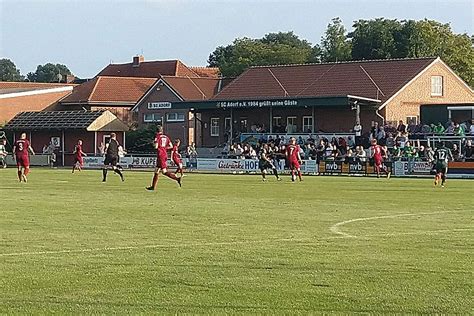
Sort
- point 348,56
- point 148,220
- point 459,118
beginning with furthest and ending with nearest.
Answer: point 348,56, point 459,118, point 148,220

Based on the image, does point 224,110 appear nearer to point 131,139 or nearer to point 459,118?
point 131,139

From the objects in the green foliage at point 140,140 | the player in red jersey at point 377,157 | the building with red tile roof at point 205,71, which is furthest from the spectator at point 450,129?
the building with red tile roof at point 205,71

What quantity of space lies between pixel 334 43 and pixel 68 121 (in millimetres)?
42787

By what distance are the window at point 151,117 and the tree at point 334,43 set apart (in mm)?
25826

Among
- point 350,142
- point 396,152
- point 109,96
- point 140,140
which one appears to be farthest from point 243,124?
point 396,152

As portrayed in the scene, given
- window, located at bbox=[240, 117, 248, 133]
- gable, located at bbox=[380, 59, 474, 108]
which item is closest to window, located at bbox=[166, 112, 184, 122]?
window, located at bbox=[240, 117, 248, 133]

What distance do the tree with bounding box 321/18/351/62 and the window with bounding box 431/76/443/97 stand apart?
30895 mm

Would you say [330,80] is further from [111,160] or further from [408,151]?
[111,160]

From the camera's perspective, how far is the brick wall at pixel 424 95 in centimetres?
7075

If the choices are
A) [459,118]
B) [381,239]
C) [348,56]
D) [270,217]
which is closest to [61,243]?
[381,239]

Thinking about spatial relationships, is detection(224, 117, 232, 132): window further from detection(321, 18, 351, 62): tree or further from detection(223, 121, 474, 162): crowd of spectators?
detection(321, 18, 351, 62): tree

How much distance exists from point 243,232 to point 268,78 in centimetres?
6295

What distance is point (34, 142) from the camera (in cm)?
7719

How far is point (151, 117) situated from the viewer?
8769cm
